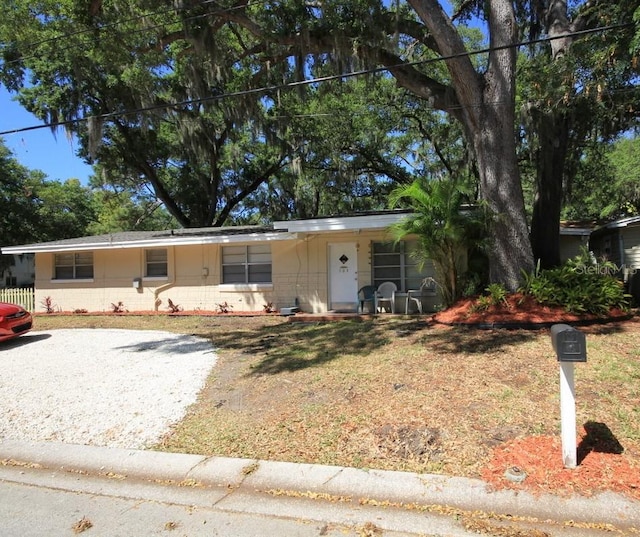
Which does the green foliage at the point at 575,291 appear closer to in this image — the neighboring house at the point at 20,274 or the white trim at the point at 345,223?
the white trim at the point at 345,223

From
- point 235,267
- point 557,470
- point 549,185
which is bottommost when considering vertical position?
point 557,470

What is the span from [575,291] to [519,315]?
128 centimetres

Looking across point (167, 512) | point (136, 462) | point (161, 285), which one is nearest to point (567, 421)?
point (167, 512)

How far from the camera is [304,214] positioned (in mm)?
28250

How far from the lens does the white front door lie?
1464 centimetres

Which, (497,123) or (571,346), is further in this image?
(497,123)

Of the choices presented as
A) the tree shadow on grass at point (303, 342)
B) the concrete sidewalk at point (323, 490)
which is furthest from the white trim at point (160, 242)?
the concrete sidewalk at point (323, 490)

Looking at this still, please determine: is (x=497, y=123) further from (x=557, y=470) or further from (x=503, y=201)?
(x=557, y=470)

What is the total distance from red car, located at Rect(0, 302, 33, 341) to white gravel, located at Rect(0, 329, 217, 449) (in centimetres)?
32

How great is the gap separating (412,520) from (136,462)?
2894 millimetres

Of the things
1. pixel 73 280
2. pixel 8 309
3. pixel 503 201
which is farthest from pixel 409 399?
pixel 73 280

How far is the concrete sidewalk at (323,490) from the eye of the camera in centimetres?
370

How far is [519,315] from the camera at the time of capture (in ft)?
30.6

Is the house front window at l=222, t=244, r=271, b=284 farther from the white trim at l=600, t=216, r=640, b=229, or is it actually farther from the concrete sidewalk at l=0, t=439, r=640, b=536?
the white trim at l=600, t=216, r=640, b=229
